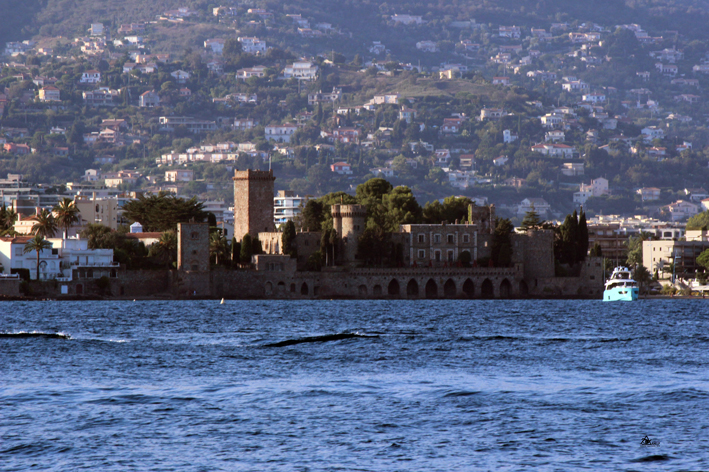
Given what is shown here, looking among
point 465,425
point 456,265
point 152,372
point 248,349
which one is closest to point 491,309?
point 456,265

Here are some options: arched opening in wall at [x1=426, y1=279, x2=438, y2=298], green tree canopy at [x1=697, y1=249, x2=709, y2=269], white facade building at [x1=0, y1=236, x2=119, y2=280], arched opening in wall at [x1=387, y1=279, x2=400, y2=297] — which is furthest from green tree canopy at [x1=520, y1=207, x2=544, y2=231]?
white facade building at [x1=0, y1=236, x2=119, y2=280]

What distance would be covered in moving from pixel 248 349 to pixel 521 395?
16.2 meters

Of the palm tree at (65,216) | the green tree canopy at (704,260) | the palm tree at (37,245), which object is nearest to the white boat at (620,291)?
the green tree canopy at (704,260)

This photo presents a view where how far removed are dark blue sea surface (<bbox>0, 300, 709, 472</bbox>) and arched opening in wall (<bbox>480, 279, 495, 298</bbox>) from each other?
44.5m

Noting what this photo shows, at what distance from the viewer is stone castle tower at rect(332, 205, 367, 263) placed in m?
102

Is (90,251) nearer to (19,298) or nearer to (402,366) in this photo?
(19,298)

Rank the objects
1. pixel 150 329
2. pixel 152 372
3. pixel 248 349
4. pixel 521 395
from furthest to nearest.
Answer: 1. pixel 150 329
2. pixel 248 349
3. pixel 152 372
4. pixel 521 395

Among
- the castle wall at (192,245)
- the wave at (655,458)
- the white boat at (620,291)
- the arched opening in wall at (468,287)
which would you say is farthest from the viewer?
the arched opening in wall at (468,287)

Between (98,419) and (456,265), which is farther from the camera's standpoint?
(456,265)

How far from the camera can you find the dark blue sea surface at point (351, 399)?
26.1m

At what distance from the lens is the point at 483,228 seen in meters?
109

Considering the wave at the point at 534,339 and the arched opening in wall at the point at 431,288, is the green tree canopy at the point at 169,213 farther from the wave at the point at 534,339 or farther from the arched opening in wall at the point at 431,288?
the wave at the point at 534,339

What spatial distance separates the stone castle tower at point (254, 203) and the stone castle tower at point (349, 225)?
31.5 feet

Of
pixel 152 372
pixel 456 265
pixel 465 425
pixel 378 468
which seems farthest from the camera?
pixel 456 265
